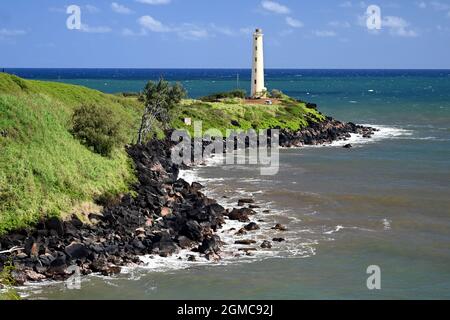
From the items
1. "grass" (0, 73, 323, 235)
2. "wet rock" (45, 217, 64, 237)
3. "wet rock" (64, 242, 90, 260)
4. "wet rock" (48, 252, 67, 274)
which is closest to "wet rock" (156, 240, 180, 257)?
"wet rock" (64, 242, 90, 260)

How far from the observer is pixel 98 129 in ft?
138

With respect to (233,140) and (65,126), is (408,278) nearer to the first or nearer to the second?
(65,126)

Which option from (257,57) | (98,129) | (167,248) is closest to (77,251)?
(167,248)

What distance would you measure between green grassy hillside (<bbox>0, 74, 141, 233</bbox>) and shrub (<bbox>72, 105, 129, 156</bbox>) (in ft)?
2.32

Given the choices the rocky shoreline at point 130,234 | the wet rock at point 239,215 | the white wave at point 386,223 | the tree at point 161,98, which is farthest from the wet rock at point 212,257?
the tree at point 161,98

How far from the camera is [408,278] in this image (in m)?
27.8

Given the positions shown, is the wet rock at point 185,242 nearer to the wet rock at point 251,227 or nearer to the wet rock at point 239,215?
the wet rock at point 251,227

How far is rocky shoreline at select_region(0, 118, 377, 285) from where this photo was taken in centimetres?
2698

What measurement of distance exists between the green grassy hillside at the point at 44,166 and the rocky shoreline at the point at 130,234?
112 cm

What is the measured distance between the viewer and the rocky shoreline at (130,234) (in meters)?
27.0

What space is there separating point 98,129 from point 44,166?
812 centimetres

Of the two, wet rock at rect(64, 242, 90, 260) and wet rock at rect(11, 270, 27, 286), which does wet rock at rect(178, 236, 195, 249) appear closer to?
wet rock at rect(64, 242, 90, 260)

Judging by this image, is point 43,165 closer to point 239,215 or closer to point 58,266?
point 58,266
